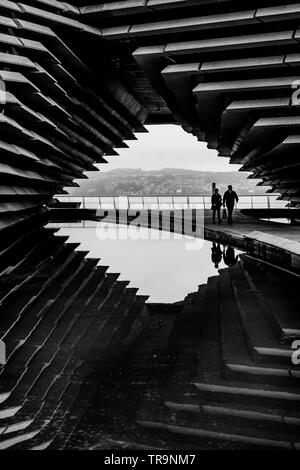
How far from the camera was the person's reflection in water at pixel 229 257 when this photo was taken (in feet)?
35.9

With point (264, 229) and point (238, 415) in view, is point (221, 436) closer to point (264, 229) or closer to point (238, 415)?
point (238, 415)

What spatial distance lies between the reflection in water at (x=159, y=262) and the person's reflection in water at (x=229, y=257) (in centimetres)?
11

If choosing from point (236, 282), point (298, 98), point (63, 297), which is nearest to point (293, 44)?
point (298, 98)

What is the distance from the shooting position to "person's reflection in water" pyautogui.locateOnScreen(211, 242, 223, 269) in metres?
11.1

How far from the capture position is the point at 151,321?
6215 millimetres

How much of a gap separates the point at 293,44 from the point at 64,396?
917cm

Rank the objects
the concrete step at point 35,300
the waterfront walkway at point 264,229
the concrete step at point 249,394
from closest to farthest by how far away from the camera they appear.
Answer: the concrete step at point 249,394, the concrete step at point 35,300, the waterfront walkway at point 264,229

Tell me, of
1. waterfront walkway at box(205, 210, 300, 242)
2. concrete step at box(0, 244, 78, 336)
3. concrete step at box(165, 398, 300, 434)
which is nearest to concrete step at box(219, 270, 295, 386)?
concrete step at box(165, 398, 300, 434)

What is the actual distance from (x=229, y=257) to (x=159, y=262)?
172 cm

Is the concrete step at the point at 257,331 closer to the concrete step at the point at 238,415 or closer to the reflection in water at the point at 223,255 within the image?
the concrete step at the point at 238,415

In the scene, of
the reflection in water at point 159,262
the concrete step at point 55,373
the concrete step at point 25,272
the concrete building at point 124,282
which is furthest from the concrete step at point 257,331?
the concrete step at point 25,272

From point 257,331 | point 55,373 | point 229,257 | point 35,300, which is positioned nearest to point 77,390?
point 55,373
